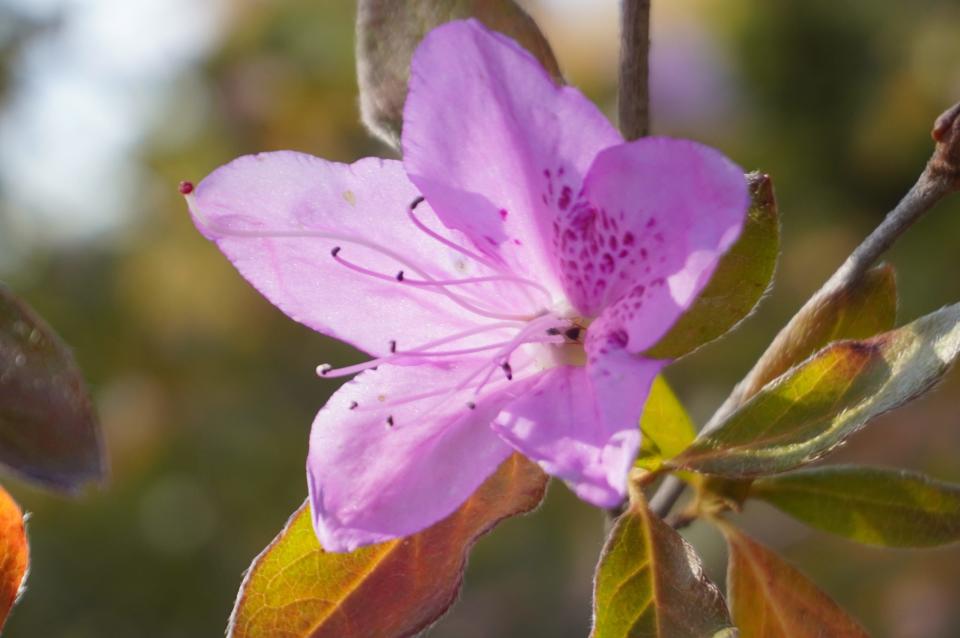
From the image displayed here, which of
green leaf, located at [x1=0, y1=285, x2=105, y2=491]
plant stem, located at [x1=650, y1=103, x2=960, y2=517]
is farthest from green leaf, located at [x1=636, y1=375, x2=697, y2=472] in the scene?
green leaf, located at [x1=0, y1=285, x2=105, y2=491]

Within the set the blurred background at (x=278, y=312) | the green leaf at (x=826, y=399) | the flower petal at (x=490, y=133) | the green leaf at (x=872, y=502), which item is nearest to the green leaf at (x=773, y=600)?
the green leaf at (x=872, y=502)

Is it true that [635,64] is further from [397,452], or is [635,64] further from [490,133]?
[397,452]

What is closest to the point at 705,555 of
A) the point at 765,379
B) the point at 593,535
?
the point at 593,535

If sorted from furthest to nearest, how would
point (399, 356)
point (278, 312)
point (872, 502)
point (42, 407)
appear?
point (278, 312) < point (872, 502) < point (399, 356) < point (42, 407)

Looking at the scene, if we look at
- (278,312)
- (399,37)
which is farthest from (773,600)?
(278,312)

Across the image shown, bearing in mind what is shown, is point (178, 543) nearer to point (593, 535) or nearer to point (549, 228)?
point (593, 535)

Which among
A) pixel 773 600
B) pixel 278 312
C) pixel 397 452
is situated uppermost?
pixel 397 452

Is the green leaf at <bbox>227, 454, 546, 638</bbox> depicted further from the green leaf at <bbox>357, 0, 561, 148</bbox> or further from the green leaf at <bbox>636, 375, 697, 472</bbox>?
the green leaf at <bbox>357, 0, 561, 148</bbox>
